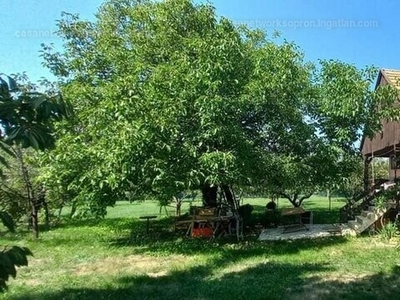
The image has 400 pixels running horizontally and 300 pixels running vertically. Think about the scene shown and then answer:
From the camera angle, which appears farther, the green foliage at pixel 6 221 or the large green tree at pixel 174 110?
the large green tree at pixel 174 110

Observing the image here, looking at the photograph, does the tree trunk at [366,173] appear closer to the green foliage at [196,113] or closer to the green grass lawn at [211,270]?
the green foliage at [196,113]

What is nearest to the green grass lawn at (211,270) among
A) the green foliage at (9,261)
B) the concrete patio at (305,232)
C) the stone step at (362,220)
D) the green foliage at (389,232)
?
the green foliage at (389,232)

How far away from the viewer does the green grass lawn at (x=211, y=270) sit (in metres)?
6.89

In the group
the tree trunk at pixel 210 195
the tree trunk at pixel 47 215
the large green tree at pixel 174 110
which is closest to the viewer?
the large green tree at pixel 174 110

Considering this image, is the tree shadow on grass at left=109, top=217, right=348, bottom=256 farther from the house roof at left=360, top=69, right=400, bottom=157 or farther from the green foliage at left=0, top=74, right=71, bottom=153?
the green foliage at left=0, top=74, right=71, bottom=153

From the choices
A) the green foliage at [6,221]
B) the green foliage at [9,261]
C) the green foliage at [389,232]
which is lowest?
the green foliage at [389,232]

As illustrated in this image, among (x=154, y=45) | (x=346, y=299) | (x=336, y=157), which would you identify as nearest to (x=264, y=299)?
(x=346, y=299)

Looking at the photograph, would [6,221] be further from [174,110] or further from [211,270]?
[174,110]

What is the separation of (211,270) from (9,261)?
6708mm

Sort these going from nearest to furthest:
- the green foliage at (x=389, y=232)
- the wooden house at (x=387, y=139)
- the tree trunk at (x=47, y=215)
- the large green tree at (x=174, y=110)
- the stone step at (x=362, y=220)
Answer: the large green tree at (x=174, y=110) → the green foliage at (x=389, y=232) → the stone step at (x=362, y=220) → the wooden house at (x=387, y=139) → the tree trunk at (x=47, y=215)

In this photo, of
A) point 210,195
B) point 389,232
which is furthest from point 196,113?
point 389,232

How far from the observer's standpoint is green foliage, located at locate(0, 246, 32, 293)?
2158 millimetres

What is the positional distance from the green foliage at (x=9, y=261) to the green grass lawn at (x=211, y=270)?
4919mm

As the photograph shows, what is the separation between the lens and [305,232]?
1275 cm
